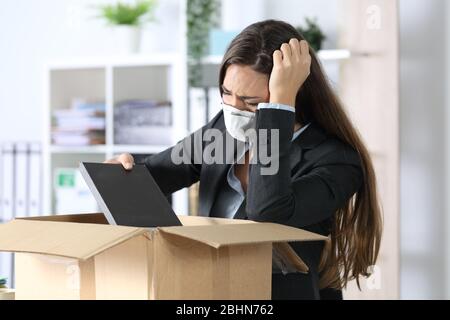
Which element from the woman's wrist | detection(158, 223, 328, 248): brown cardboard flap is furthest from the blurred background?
detection(158, 223, 328, 248): brown cardboard flap

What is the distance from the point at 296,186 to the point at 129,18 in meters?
2.54

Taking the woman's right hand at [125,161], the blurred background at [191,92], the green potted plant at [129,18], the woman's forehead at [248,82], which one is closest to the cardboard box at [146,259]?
the woman's right hand at [125,161]

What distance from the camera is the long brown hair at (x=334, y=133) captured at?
1510 mm

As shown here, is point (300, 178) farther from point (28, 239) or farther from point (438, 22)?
point (438, 22)

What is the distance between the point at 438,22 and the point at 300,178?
190 centimetres

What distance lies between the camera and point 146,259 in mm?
1082

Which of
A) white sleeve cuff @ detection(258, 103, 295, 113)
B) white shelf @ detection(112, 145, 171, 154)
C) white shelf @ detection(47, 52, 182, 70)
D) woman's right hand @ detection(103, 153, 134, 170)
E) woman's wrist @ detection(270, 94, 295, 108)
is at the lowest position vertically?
woman's right hand @ detection(103, 153, 134, 170)

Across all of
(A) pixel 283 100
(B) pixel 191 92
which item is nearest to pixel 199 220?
(A) pixel 283 100

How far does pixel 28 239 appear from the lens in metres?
1.15

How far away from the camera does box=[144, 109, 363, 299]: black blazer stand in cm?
135

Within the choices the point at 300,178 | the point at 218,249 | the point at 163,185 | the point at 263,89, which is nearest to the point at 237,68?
the point at 263,89

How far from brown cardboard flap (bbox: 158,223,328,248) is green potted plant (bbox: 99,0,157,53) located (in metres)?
2.70

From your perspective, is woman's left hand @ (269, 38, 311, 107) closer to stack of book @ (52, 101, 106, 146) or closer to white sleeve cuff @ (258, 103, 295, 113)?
white sleeve cuff @ (258, 103, 295, 113)

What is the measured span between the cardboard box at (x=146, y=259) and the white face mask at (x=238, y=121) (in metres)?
0.31
